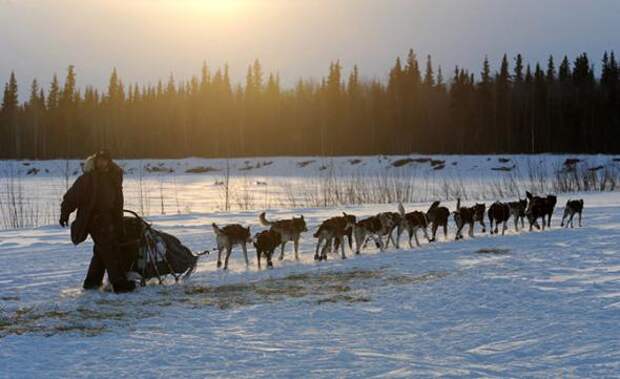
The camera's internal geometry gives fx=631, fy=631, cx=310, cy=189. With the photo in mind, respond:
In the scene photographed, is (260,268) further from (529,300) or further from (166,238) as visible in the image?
(529,300)

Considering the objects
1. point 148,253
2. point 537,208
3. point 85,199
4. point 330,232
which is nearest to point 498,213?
point 537,208

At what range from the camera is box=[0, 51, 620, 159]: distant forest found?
64312 millimetres

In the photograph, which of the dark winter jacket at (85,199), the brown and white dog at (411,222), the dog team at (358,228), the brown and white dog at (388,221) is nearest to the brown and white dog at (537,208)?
the dog team at (358,228)

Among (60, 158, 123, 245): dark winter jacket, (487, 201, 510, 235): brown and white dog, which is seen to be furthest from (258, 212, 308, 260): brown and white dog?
(487, 201, 510, 235): brown and white dog

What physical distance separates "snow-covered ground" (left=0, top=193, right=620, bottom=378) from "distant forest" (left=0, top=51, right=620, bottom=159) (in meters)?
55.4

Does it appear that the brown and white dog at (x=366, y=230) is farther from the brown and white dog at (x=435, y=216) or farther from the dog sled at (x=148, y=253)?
Answer: the dog sled at (x=148, y=253)

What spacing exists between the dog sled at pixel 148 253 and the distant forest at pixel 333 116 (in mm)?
56924

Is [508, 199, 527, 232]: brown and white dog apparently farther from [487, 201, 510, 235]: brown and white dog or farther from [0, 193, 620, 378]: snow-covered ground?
[0, 193, 620, 378]: snow-covered ground

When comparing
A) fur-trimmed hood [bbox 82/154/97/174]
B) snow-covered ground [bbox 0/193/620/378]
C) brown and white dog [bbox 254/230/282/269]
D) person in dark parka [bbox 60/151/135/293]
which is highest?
fur-trimmed hood [bbox 82/154/97/174]

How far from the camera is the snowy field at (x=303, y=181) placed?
2205cm

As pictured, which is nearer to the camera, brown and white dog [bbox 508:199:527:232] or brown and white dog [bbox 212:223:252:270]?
brown and white dog [bbox 212:223:252:270]

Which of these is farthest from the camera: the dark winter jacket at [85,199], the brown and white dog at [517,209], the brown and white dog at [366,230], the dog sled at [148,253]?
the brown and white dog at [517,209]

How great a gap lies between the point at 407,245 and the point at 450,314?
591 centimetres

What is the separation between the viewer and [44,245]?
1173 centimetres
